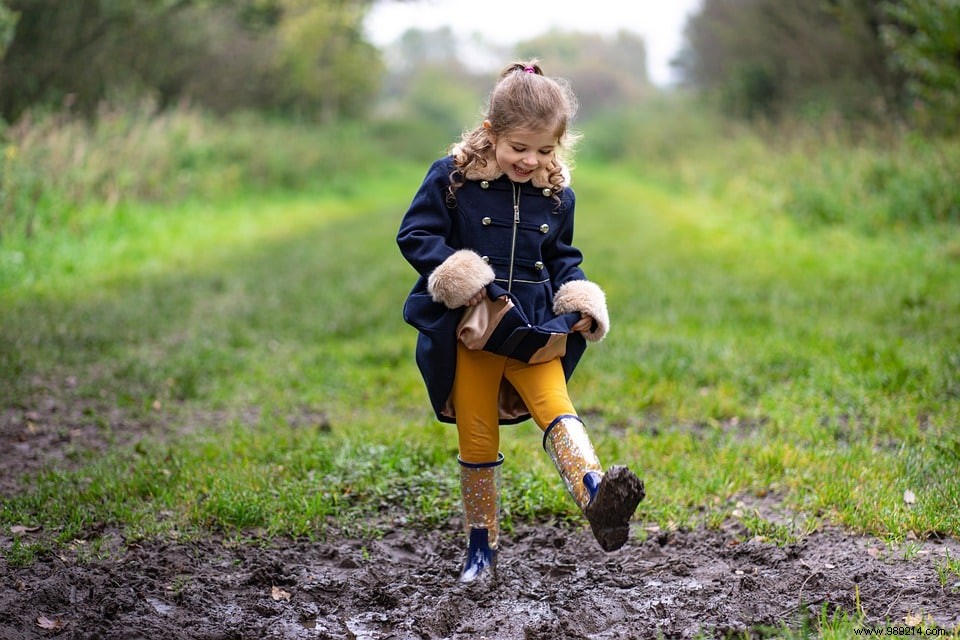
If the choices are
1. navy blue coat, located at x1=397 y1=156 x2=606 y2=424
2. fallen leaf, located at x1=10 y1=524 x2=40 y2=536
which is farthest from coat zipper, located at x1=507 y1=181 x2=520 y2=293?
fallen leaf, located at x1=10 y1=524 x2=40 y2=536

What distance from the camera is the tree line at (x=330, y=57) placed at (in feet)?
40.3

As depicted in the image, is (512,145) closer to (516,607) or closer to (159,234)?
(516,607)

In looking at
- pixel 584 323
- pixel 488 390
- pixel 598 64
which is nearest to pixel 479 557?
pixel 488 390

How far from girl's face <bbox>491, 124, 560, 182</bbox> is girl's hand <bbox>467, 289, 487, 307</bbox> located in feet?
1.43

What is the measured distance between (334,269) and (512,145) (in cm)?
715

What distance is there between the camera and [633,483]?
2889 mm

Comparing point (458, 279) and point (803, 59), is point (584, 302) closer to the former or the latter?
point (458, 279)

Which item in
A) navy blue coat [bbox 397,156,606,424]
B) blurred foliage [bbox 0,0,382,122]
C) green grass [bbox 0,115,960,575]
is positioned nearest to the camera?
navy blue coat [bbox 397,156,606,424]

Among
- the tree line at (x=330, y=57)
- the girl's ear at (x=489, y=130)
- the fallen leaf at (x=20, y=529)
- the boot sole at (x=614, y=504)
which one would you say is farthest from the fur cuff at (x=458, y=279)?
the fallen leaf at (x=20, y=529)

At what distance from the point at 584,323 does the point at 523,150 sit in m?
0.63

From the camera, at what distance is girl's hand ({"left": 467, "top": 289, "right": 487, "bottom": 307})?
3215mm

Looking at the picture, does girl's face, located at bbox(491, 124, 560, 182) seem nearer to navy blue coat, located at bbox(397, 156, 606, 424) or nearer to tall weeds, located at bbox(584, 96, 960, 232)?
navy blue coat, located at bbox(397, 156, 606, 424)

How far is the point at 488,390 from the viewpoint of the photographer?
342cm

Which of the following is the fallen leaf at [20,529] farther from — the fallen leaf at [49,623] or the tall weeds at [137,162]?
the tall weeds at [137,162]
